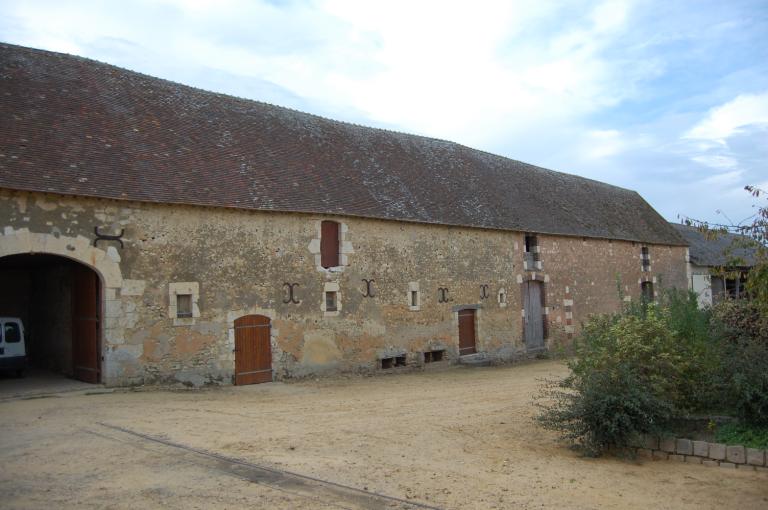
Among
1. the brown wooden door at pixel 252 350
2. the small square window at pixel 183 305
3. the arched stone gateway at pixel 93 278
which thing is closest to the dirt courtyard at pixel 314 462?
the arched stone gateway at pixel 93 278

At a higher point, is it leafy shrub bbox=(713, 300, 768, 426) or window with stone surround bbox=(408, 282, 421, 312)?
window with stone surround bbox=(408, 282, 421, 312)

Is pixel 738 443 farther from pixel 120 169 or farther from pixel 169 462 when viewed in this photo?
pixel 120 169

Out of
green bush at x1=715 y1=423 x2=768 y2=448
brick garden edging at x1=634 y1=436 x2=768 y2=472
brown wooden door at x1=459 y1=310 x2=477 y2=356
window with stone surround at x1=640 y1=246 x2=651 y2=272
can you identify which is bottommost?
brick garden edging at x1=634 y1=436 x2=768 y2=472

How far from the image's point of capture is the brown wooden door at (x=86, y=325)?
1191cm

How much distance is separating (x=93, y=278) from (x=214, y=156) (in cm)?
367

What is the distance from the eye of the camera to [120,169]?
11898 millimetres

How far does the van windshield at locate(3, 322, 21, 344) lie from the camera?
12.7 m

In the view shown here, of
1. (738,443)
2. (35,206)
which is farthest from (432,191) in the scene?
(738,443)

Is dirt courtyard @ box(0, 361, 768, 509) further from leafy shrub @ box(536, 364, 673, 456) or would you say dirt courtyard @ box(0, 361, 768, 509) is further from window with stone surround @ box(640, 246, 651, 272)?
window with stone surround @ box(640, 246, 651, 272)

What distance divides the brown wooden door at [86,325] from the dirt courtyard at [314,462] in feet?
4.61

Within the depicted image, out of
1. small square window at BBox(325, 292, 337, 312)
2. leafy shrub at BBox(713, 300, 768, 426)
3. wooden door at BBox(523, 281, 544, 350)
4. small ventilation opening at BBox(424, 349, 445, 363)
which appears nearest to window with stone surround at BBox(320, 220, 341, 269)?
small square window at BBox(325, 292, 337, 312)

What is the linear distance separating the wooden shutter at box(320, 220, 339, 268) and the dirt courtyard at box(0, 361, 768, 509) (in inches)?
178

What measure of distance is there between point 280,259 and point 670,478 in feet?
30.0

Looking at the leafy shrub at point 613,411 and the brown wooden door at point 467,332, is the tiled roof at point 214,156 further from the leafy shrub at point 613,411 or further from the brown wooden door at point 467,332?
the leafy shrub at point 613,411
